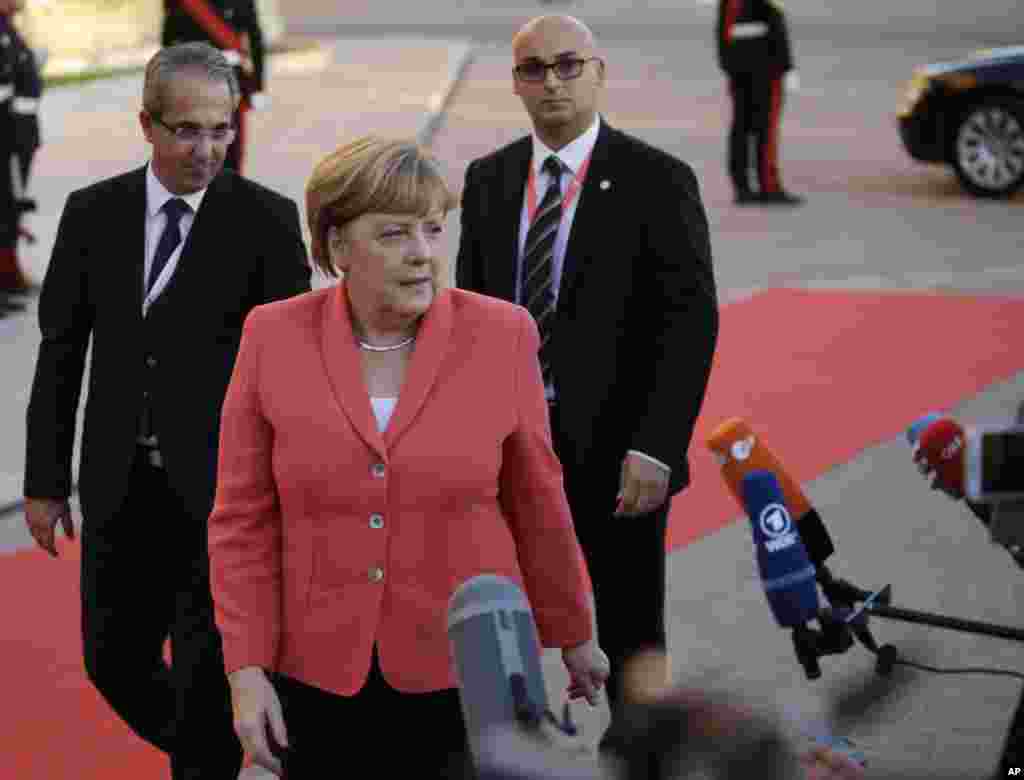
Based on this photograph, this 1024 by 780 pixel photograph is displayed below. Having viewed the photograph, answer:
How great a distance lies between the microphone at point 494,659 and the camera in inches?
77.1

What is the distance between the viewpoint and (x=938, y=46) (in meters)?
33.9

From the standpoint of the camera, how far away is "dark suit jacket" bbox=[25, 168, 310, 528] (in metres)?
4.86

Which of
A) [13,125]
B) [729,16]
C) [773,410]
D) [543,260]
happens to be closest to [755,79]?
[729,16]

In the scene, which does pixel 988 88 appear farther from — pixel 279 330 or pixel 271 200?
pixel 279 330

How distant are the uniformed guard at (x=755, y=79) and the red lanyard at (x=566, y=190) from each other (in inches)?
474

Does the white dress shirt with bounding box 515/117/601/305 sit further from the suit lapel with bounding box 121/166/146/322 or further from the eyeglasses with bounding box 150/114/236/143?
the suit lapel with bounding box 121/166/146/322

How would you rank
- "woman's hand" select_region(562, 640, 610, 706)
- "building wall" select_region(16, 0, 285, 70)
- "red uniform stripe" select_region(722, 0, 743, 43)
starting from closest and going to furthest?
"woman's hand" select_region(562, 640, 610, 706)
"red uniform stripe" select_region(722, 0, 743, 43)
"building wall" select_region(16, 0, 285, 70)

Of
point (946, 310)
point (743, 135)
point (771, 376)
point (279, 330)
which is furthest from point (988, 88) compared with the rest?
point (279, 330)

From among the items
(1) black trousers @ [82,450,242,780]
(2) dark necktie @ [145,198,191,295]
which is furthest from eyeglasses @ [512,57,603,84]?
(1) black trousers @ [82,450,242,780]

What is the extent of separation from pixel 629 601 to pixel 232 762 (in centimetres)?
104

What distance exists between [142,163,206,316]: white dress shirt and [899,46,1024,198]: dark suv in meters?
12.8

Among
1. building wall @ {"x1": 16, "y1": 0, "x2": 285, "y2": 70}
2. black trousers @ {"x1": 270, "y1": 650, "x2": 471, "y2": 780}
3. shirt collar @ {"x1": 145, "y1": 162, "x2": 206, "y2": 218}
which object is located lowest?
building wall @ {"x1": 16, "y1": 0, "x2": 285, "y2": 70}

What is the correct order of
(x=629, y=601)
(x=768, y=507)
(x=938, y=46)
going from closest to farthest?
(x=768, y=507) < (x=629, y=601) < (x=938, y=46)

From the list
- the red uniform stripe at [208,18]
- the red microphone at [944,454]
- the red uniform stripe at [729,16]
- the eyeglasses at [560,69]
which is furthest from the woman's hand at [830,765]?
the red uniform stripe at [729,16]
